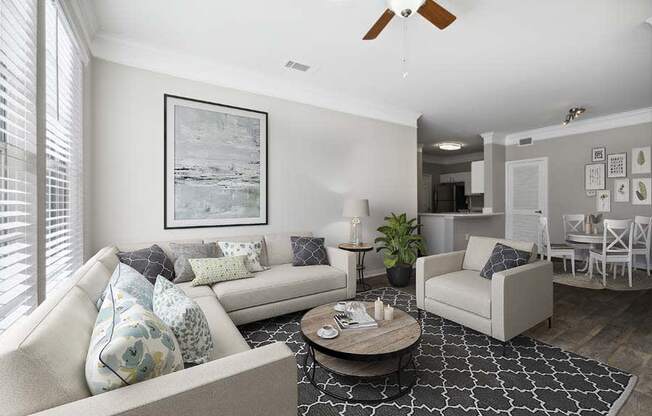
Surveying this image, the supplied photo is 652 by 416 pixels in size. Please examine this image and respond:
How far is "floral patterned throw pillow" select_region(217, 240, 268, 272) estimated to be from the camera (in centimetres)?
310

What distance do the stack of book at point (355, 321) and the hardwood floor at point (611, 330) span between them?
4.81 ft

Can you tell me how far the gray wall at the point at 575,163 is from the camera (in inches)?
201

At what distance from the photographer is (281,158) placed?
386cm

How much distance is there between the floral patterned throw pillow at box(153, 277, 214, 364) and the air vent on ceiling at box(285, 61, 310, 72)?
108 inches

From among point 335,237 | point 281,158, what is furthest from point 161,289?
point 335,237

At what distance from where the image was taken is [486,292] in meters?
2.46

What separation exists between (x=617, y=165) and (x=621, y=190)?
0.44m

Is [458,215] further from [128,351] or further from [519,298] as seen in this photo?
[128,351]

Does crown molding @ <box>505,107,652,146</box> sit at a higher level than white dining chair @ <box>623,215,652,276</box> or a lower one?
higher

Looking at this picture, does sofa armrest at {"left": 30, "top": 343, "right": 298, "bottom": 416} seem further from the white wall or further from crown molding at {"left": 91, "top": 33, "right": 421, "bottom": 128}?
crown molding at {"left": 91, "top": 33, "right": 421, "bottom": 128}

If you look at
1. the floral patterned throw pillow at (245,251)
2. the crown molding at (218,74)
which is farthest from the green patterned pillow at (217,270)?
the crown molding at (218,74)

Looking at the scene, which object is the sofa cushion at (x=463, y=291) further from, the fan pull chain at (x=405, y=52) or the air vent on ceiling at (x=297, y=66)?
the air vent on ceiling at (x=297, y=66)

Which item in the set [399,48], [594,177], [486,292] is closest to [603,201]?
[594,177]

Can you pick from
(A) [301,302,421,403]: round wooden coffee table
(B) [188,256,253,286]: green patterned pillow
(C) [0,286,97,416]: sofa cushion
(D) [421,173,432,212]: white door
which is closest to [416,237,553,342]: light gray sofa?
(A) [301,302,421,403]: round wooden coffee table
